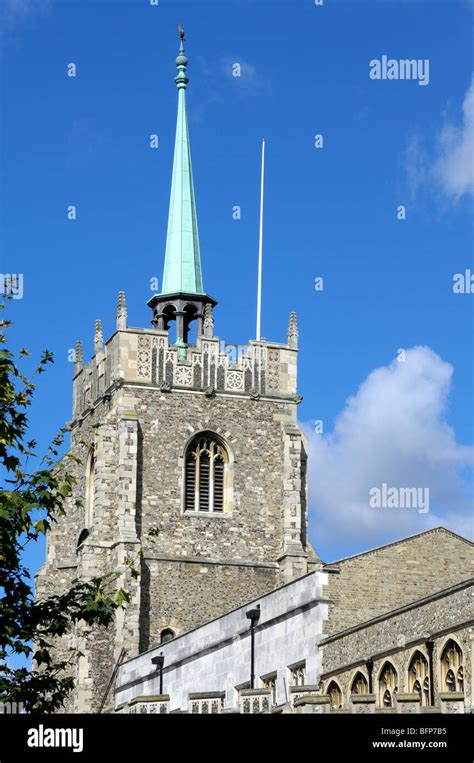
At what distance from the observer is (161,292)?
7269 cm

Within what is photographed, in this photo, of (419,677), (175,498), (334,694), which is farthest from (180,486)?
(419,677)

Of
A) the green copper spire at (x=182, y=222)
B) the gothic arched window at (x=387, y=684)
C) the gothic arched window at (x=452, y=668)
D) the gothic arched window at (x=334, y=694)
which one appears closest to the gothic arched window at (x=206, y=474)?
the green copper spire at (x=182, y=222)

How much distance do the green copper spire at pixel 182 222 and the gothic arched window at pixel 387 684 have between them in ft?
98.8

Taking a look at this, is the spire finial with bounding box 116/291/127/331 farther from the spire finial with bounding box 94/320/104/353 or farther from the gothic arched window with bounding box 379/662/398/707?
the gothic arched window with bounding box 379/662/398/707

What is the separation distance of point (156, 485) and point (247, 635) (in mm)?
14563

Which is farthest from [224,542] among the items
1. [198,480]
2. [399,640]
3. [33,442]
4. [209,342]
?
[33,442]

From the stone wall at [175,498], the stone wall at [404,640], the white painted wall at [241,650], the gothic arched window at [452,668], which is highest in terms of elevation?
the stone wall at [175,498]

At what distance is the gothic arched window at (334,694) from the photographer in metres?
46.5

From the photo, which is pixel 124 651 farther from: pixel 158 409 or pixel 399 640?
pixel 399 640

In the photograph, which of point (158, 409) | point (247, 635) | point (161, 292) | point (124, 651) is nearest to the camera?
point (247, 635)

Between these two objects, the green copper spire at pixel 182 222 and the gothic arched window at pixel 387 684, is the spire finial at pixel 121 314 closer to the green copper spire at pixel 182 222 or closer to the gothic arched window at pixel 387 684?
the green copper spire at pixel 182 222

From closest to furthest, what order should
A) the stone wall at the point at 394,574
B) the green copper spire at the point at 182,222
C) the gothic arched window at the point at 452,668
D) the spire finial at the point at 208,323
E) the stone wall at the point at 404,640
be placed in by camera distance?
the gothic arched window at the point at 452,668, the stone wall at the point at 404,640, the stone wall at the point at 394,574, the spire finial at the point at 208,323, the green copper spire at the point at 182,222

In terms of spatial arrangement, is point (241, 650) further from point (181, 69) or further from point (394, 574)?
point (181, 69)

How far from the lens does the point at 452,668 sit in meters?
41.3
